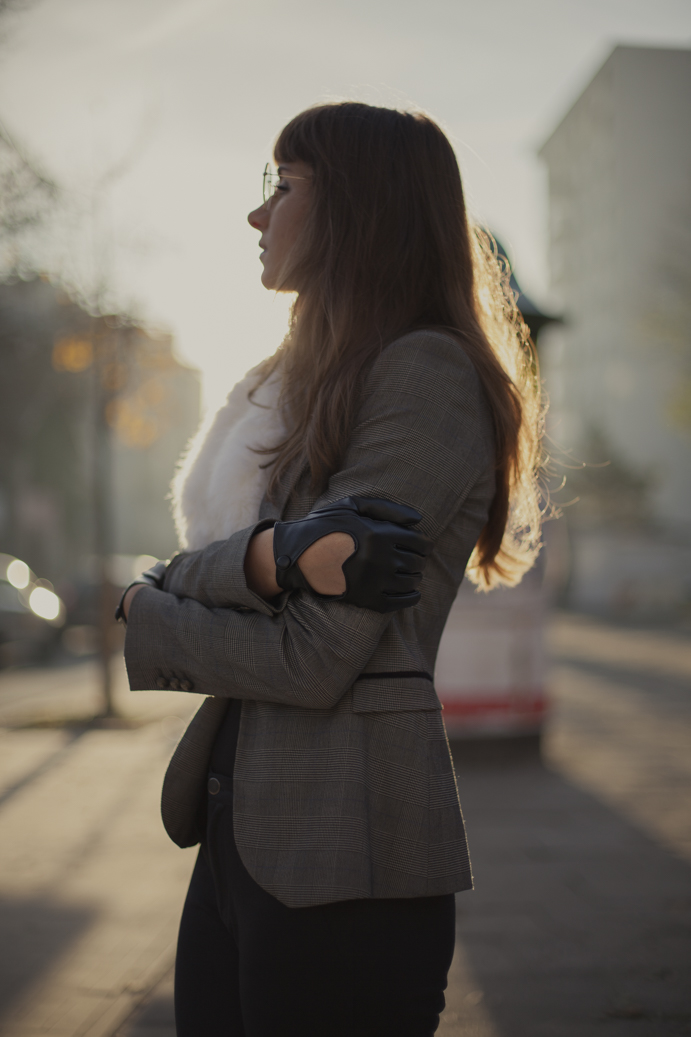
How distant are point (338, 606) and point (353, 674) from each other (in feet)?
0.33

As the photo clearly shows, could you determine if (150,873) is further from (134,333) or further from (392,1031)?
(134,333)

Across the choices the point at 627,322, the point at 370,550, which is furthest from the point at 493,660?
the point at 627,322

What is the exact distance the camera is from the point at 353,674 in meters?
1.29

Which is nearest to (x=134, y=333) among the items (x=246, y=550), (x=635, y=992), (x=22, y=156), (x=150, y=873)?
(x=22, y=156)

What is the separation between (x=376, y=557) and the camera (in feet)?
4.06

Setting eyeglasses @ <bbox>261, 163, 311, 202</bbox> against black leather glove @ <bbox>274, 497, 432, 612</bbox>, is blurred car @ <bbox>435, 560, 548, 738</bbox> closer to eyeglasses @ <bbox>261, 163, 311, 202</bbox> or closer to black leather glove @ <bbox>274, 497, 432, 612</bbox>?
eyeglasses @ <bbox>261, 163, 311, 202</bbox>

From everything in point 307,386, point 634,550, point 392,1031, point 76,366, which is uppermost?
point 76,366

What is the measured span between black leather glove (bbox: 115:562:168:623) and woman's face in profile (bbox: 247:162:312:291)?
547 millimetres

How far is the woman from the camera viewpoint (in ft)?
4.25

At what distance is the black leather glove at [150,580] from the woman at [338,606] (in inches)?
1.7

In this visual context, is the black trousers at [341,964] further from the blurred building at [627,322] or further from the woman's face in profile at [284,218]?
the blurred building at [627,322]

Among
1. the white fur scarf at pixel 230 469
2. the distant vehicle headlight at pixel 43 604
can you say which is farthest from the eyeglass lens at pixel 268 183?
the distant vehicle headlight at pixel 43 604

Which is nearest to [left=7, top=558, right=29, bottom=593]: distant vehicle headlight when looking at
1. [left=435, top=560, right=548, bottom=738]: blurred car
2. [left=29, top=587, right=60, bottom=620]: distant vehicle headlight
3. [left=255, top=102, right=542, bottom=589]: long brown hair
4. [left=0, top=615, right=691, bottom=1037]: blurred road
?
[left=29, top=587, right=60, bottom=620]: distant vehicle headlight

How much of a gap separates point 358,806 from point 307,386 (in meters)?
0.67
